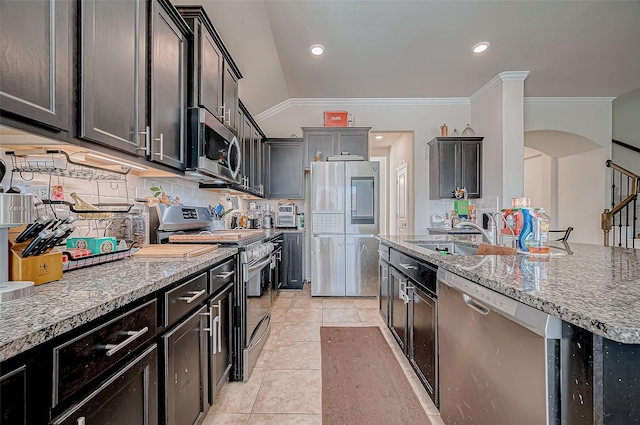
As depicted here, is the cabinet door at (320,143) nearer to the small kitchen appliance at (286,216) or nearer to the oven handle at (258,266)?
the small kitchen appliance at (286,216)

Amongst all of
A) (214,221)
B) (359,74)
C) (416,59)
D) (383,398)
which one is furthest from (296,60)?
(383,398)

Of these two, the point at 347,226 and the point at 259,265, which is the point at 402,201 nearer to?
the point at 347,226

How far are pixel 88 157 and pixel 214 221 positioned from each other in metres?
1.48

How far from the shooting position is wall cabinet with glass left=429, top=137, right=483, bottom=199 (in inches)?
164

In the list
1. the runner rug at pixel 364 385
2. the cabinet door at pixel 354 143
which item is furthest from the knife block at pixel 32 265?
the cabinet door at pixel 354 143

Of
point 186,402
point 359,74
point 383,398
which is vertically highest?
point 359,74

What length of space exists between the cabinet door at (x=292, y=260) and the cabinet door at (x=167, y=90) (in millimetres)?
2463

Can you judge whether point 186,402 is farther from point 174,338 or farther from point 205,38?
point 205,38

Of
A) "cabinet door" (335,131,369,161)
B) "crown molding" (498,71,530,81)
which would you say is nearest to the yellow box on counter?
"cabinet door" (335,131,369,161)

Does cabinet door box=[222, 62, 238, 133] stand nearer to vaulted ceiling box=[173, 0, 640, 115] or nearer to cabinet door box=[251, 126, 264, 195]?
vaulted ceiling box=[173, 0, 640, 115]

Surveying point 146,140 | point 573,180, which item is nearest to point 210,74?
point 146,140

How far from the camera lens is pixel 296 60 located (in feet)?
11.1

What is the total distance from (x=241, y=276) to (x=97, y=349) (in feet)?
3.82

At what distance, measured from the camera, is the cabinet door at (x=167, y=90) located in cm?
154
